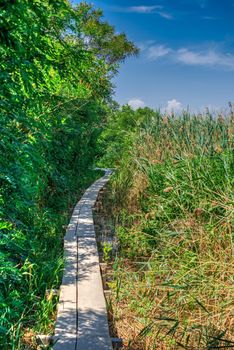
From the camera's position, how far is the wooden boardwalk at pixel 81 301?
3.54 meters

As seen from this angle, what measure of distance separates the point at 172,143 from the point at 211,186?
321 cm

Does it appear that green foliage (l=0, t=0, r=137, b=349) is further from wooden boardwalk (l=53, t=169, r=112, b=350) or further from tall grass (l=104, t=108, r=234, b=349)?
tall grass (l=104, t=108, r=234, b=349)

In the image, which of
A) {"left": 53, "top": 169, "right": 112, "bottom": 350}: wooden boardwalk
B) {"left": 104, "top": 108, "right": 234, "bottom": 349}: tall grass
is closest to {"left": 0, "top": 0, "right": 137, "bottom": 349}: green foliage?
{"left": 53, "top": 169, "right": 112, "bottom": 350}: wooden boardwalk

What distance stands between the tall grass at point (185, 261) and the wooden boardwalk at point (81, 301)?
0.81 ft

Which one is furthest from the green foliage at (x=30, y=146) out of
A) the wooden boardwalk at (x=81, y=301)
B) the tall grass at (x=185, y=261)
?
the tall grass at (x=185, y=261)

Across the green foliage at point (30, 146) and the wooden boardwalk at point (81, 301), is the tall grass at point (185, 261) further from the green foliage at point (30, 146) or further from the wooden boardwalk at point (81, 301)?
the green foliage at point (30, 146)

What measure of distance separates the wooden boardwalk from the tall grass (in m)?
0.25

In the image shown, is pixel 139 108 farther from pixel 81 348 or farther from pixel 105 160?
pixel 81 348

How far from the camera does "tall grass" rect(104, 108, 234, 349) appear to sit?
3.77 m

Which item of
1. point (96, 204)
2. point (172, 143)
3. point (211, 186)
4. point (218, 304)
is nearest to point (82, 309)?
point (218, 304)

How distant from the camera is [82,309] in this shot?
4.15 meters

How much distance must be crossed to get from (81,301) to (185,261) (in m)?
1.26

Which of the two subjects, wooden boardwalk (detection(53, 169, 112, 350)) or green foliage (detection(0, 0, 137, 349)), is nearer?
green foliage (detection(0, 0, 137, 349))

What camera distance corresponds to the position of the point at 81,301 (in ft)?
14.2
